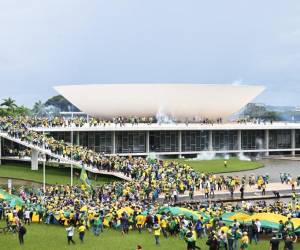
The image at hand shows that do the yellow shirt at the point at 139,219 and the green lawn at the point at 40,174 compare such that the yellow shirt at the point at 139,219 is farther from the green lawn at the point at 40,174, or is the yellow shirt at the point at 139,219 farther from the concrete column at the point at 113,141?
the concrete column at the point at 113,141

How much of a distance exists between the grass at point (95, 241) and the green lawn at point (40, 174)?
15.4 metres

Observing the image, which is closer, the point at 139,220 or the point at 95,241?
the point at 95,241

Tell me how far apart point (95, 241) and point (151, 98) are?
38.7 metres

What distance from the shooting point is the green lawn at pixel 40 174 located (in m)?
36.4

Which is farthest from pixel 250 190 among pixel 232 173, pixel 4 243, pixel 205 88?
pixel 205 88

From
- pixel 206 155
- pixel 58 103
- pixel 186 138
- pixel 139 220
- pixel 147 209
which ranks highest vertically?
pixel 58 103

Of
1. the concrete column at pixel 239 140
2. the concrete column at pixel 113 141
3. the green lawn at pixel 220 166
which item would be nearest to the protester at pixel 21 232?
the green lawn at pixel 220 166

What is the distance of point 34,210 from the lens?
73.4 feet

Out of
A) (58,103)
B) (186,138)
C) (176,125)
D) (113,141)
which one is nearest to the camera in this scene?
(113,141)

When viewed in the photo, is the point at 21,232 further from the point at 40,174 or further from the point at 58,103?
the point at 58,103

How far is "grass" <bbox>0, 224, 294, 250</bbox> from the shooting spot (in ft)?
Answer: 58.7

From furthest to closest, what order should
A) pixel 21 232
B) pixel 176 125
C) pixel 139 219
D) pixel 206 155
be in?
pixel 206 155 → pixel 176 125 → pixel 139 219 → pixel 21 232

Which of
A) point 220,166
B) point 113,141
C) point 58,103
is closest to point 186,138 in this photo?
point 113,141

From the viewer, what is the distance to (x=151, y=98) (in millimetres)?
57000
